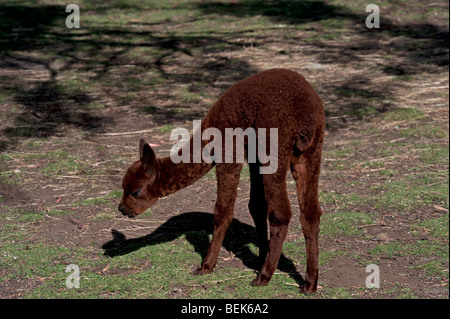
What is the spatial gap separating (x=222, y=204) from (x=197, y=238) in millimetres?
1252

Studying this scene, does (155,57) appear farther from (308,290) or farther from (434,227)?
(308,290)

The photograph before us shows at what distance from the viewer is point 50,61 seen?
14.4 m

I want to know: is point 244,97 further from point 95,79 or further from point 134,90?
point 95,79

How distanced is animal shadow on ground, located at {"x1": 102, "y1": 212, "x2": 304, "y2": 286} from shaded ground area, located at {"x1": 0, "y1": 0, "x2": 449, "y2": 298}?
1.0 inches

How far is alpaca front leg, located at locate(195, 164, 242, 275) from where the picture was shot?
601cm

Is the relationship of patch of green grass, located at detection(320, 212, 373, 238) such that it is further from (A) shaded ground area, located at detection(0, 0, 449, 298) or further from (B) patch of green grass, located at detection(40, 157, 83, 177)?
(B) patch of green grass, located at detection(40, 157, 83, 177)

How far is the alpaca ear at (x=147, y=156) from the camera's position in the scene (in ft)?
19.9

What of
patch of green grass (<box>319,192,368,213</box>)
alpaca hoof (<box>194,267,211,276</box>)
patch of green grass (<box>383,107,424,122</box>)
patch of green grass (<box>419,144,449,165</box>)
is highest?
patch of green grass (<box>383,107,424,122</box>)

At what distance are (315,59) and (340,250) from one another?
26.0ft

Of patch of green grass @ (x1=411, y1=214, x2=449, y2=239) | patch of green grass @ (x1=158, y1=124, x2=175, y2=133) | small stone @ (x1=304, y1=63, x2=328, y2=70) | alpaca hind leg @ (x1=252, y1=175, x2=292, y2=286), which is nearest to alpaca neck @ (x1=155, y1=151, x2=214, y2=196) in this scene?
alpaca hind leg @ (x1=252, y1=175, x2=292, y2=286)

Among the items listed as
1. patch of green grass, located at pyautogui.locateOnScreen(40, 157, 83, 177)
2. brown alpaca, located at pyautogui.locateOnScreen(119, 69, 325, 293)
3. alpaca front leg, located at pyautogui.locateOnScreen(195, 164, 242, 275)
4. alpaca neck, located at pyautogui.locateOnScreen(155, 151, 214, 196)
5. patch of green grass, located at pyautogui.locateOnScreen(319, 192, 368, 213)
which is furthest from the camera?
patch of green grass, located at pyautogui.locateOnScreen(40, 157, 83, 177)

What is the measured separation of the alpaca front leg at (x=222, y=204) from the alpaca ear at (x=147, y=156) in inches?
24.8

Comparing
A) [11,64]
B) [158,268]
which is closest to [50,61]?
[11,64]

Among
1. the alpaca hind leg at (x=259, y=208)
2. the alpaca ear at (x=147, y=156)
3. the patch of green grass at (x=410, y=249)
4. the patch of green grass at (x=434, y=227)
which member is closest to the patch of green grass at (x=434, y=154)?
the patch of green grass at (x=434, y=227)
